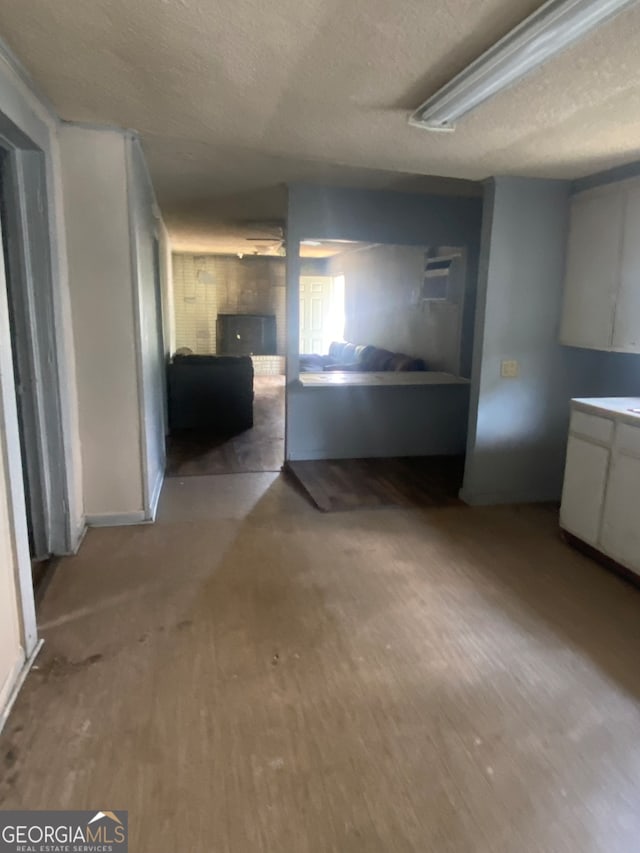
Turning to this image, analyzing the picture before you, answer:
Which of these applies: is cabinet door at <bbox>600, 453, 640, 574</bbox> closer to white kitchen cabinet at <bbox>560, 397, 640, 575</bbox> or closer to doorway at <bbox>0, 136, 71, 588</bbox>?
white kitchen cabinet at <bbox>560, 397, 640, 575</bbox>

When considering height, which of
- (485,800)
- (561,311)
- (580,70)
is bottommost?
(485,800)

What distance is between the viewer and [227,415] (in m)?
6.26

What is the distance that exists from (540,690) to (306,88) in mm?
2532

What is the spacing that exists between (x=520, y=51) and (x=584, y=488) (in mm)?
2296

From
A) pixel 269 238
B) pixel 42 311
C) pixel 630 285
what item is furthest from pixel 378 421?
pixel 269 238

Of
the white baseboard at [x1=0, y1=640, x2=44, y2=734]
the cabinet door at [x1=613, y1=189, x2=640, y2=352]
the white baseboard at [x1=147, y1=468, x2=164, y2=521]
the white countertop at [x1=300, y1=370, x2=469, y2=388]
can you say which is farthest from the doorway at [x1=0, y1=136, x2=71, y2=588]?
the cabinet door at [x1=613, y1=189, x2=640, y2=352]

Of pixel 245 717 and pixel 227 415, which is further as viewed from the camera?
pixel 227 415

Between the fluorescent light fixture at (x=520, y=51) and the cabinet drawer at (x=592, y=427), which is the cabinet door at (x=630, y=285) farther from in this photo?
the fluorescent light fixture at (x=520, y=51)

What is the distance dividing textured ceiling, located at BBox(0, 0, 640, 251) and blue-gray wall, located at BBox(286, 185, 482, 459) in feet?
3.18

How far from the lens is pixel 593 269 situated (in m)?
3.49

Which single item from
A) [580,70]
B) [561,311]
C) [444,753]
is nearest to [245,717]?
[444,753]

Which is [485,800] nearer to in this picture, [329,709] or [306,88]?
[329,709]

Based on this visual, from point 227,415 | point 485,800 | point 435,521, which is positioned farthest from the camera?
point 227,415

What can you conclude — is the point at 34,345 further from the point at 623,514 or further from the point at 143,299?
the point at 623,514
